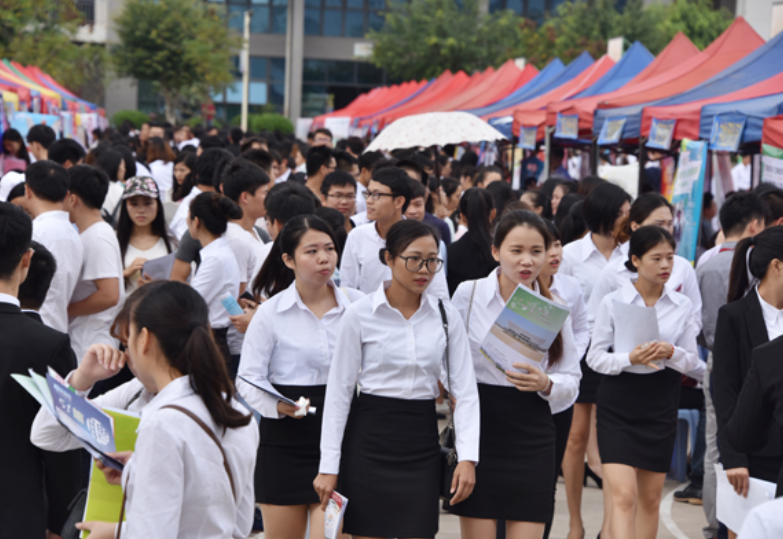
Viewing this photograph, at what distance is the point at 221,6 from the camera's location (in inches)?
1917

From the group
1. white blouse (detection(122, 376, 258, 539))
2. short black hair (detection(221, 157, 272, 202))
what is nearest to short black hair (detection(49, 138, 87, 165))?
short black hair (detection(221, 157, 272, 202))

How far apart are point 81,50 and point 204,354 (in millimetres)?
41987

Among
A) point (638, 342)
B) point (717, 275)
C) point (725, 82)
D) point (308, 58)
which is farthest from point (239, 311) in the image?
point (308, 58)

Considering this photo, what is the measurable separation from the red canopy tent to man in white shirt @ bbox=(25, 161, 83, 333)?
7476 millimetres

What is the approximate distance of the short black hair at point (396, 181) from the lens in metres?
5.42

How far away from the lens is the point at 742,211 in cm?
566

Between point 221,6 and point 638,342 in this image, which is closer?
point 638,342

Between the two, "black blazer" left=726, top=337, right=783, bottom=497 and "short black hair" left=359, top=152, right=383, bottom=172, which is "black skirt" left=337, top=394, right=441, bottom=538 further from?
"short black hair" left=359, top=152, right=383, bottom=172

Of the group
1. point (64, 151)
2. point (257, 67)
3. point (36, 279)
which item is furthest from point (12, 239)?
point (257, 67)

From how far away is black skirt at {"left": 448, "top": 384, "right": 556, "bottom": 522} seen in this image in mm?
3809

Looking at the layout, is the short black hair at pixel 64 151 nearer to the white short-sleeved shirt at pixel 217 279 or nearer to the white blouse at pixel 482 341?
the white short-sleeved shirt at pixel 217 279

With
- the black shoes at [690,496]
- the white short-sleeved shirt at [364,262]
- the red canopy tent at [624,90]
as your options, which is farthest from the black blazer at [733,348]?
the red canopy tent at [624,90]

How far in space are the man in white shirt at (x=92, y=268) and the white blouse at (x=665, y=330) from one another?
242 cm

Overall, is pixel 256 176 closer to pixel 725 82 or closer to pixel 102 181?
pixel 102 181
